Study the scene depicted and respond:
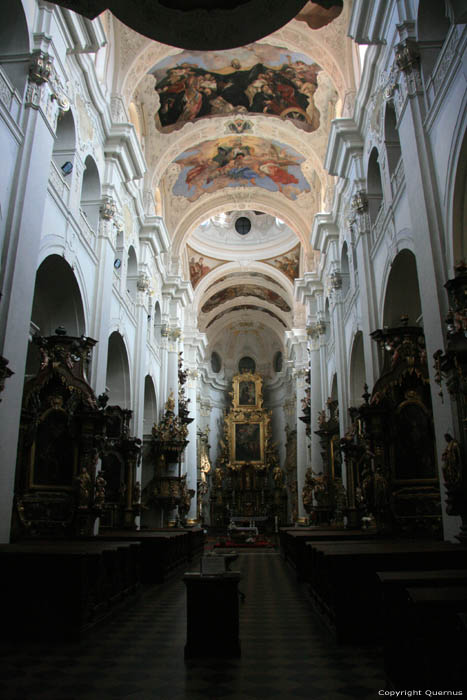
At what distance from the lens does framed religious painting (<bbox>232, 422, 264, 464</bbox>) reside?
35469mm

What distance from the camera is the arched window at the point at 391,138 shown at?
1141 cm

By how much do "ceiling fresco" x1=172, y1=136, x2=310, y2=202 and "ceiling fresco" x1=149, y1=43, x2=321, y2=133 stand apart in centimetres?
218

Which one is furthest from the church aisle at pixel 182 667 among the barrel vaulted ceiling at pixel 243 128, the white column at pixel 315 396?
the white column at pixel 315 396

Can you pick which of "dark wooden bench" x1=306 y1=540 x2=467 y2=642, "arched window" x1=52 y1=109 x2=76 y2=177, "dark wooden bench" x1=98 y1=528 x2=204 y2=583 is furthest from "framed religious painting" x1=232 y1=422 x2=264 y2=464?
"dark wooden bench" x1=306 y1=540 x2=467 y2=642

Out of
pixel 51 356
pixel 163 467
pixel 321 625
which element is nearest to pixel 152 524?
pixel 163 467

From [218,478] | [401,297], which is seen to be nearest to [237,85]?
[401,297]

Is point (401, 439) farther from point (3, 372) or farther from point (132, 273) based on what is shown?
point (132, 273)

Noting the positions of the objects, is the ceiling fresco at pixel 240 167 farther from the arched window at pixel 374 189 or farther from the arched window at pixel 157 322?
the arched window at pixel 374 189

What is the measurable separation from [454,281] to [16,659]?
584 cm

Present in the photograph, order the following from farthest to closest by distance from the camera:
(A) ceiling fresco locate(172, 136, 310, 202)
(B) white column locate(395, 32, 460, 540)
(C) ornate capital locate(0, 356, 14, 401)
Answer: (A) ceiling fresco locate(172, 136, 310, 202), (B) white column locate(395, 32, 460, 540), (C) ornate capital locate(0, 356, 14, 401)

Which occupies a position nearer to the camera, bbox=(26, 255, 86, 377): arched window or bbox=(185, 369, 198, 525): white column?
bbox=(26, 255, 86, 377): arched window

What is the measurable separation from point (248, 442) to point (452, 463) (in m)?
29.5

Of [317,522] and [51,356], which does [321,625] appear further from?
[317,522]

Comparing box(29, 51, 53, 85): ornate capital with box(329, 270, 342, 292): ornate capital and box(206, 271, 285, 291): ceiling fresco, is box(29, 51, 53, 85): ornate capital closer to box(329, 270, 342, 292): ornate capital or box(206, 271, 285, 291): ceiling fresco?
box(329, 270, 342, 292): ornate capital
